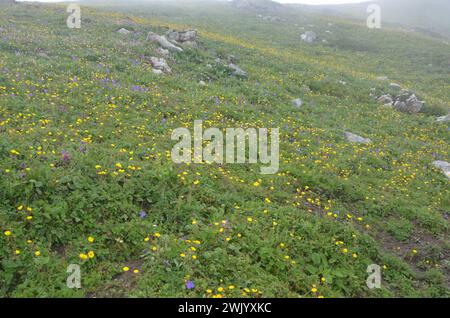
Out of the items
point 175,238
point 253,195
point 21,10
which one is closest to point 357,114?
point 253,195

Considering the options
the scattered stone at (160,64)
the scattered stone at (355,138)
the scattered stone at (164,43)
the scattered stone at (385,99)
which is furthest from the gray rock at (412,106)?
the scattered stone at (164,43)

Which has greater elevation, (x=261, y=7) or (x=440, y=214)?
(x=261, y=7)

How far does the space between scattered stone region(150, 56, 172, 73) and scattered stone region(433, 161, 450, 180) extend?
13232 millimetres

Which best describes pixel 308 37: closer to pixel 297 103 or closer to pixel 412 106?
pixel 412 106

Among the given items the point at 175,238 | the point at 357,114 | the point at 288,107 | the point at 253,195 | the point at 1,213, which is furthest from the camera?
the point at 357,114

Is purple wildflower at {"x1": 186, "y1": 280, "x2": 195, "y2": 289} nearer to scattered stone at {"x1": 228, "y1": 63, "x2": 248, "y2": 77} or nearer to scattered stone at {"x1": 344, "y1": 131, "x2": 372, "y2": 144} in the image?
scattered stone at {"x1": 344, "y1": 131, "x2": 372, "y2": 144}

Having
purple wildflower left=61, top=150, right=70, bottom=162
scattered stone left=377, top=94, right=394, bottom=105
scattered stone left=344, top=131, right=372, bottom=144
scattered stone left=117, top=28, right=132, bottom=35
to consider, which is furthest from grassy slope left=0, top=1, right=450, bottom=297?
scattered stone left=117, top=28, right=132, bottom=35

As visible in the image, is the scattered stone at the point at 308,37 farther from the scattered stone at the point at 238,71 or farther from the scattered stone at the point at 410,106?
the scattered stone at the point at 410,106

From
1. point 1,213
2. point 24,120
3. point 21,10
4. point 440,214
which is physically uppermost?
point 21,10

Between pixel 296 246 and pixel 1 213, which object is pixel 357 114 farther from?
pixel 1 213

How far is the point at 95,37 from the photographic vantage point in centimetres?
2298

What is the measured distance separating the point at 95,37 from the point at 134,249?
1959 centimetres

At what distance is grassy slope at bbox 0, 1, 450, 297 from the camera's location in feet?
22.0

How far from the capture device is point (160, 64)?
19.4m
